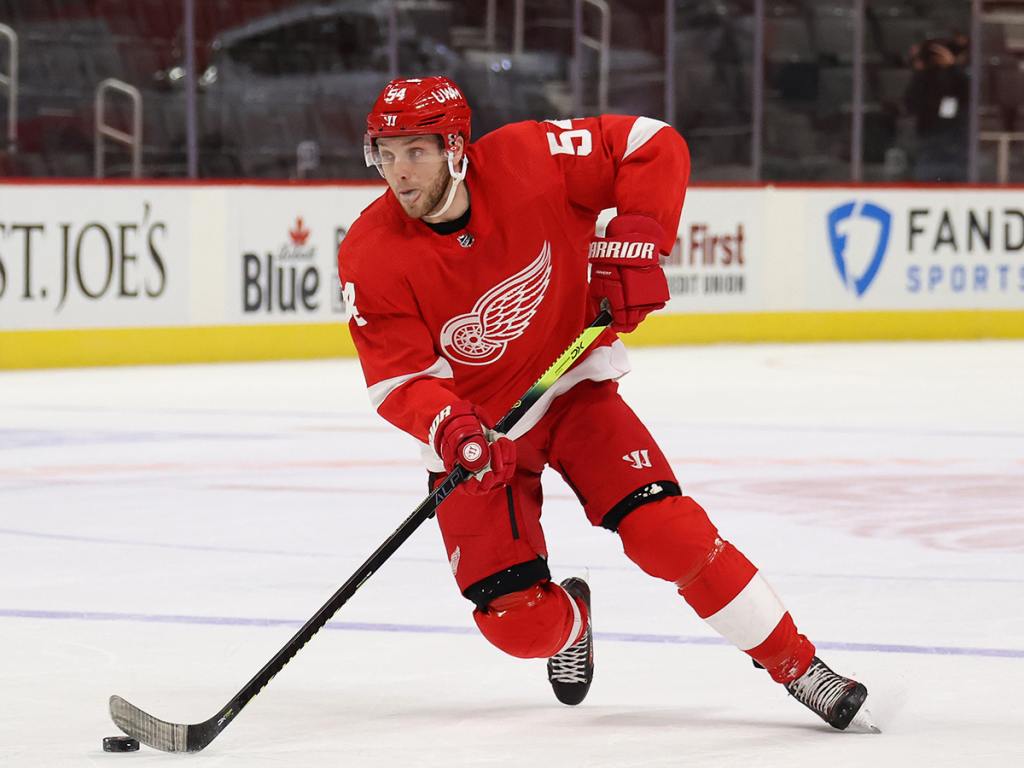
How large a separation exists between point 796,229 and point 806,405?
3675 millimetres

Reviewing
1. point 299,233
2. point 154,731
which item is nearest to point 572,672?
point 154,731

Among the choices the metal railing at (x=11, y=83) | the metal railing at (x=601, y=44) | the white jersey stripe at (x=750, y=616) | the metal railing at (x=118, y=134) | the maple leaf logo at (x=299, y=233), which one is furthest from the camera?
the metal railing at (x=601, y=44)

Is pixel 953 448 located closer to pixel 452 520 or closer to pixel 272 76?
pixel 452 520

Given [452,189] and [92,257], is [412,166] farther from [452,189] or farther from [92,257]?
[92,257]

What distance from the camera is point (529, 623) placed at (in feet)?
10.1

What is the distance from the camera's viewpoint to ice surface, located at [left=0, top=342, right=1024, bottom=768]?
2943 mm

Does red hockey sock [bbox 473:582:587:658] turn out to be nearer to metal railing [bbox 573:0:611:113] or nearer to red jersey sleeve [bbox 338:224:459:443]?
red jersey sleeve [bbox 338:224:459:443]

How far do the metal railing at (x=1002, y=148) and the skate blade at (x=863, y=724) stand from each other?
33.5 feet

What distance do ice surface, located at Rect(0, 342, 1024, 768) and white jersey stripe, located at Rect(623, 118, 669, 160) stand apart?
2.90ft

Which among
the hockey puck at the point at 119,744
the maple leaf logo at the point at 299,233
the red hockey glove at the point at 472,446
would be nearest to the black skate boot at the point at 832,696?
the red hockey glove at the point at 472,446

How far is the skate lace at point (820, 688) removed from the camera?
2928 millimetres

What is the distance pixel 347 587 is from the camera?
10.0 feet

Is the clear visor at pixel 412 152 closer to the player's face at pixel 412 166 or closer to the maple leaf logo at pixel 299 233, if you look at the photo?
the player's face at pixel 412 166

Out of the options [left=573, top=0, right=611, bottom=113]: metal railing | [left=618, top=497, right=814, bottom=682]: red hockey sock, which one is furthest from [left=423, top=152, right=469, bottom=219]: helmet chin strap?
[left=573, top=0, right=611, bottom=113]: metal railing
